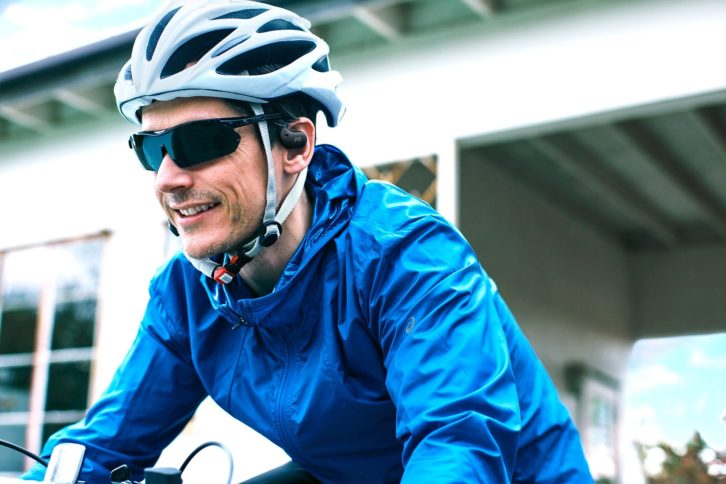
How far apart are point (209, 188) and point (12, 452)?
668cm

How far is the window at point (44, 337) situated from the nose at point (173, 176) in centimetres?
583

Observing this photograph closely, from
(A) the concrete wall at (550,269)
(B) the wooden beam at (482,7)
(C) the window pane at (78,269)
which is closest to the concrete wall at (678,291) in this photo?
(A) the concrete wall at (550,269)

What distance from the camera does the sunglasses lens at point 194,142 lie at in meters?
1.65

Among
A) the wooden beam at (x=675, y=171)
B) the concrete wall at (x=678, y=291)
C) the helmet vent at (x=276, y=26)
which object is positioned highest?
the wooden beam at (x=675, y=171)

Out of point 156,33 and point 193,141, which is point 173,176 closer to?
point 193,141

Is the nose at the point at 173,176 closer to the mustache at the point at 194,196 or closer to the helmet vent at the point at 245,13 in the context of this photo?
the mustache at the point at 194,196

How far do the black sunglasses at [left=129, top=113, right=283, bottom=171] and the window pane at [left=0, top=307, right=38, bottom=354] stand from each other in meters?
6.49

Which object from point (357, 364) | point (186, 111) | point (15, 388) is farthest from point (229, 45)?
point (15, 388)

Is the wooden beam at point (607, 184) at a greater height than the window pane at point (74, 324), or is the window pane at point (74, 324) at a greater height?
the wooden beam at point (607, 184)

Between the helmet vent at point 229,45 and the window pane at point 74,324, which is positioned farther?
the window pane at point 74,324

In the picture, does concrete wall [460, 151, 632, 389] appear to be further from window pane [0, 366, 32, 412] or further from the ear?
the ear

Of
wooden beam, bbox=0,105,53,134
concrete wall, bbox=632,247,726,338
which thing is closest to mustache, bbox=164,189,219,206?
wooden beam, bbox=0,105,53,134

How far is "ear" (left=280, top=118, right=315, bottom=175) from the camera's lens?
A: 70.7 inches

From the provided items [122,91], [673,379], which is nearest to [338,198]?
[122,91]
